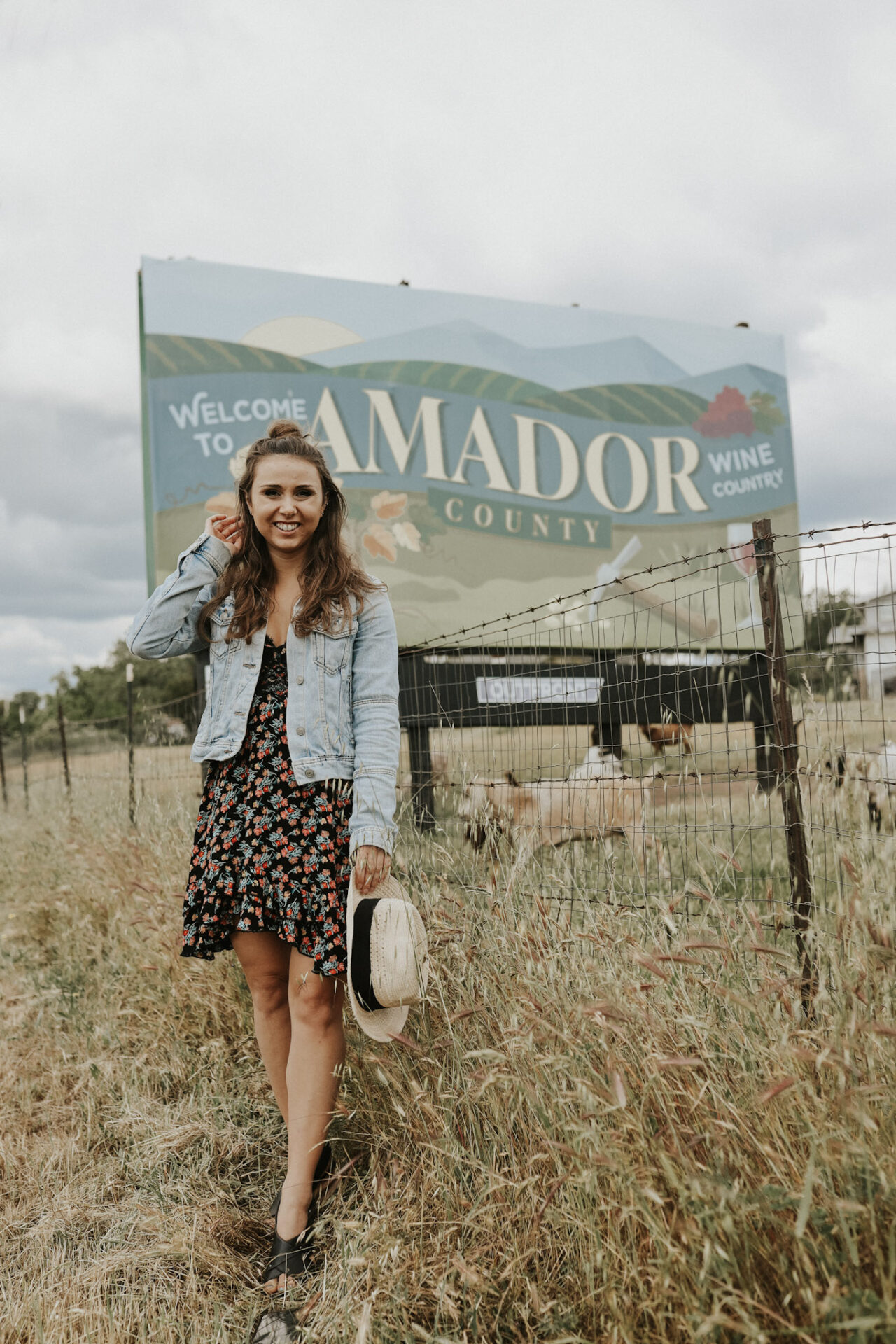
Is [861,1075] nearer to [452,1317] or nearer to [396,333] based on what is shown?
[452,1317]

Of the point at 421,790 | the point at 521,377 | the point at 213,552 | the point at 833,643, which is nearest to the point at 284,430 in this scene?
the point at 213,552

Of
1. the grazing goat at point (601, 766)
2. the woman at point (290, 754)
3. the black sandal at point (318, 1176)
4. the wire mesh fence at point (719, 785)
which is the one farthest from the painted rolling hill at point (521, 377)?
the black sandal at point (318, 1176)

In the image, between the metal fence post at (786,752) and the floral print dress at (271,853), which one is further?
the metal fence post at (786,752)

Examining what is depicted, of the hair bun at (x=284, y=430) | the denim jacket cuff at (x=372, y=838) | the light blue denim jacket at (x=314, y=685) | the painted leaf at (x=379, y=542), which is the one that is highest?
the painted leaf at (x=379, y=542)

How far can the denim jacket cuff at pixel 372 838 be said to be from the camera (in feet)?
7.27

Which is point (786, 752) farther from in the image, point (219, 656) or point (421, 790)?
point (421, 790)

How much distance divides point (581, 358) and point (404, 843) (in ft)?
20.9

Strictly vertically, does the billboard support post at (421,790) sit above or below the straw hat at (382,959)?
above

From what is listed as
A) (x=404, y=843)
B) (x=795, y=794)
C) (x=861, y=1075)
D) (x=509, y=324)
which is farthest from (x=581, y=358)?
(x=861, y=1075)

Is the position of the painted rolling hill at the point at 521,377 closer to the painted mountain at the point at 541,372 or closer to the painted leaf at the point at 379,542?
the painted mountain at the point at 541,372

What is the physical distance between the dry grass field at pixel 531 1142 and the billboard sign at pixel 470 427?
14.4ft

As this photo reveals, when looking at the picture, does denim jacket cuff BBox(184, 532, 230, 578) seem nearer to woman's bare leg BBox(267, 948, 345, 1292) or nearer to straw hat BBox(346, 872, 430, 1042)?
straw hat BBox(346, 872, 430, 1042)

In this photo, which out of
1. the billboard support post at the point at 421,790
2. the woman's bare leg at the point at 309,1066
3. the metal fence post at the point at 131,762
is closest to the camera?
the woman's bare leg at the point at 309,1066

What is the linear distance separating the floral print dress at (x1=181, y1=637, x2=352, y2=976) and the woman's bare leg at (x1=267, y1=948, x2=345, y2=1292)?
0.08 metres
